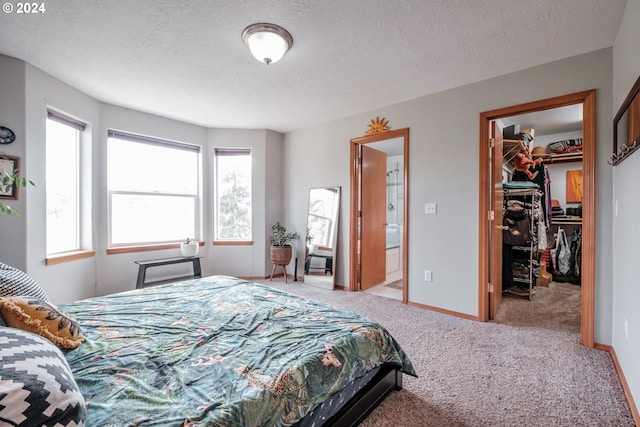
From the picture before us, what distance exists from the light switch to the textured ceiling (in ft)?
4.23

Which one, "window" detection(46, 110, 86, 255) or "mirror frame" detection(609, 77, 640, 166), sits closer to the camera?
"mirror frame" detection(609, 77, 640, 166)

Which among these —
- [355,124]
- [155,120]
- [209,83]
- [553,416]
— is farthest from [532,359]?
[155,120]

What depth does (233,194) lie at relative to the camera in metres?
4.78

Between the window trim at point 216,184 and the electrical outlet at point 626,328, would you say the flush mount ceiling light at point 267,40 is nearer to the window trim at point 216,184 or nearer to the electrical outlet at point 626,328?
the window trim at point 216,184

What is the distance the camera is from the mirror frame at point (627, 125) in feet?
5.32

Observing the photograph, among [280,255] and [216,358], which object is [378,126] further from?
[216,358]

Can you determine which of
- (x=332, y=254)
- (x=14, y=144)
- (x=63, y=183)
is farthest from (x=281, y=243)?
(x=14, y=144)

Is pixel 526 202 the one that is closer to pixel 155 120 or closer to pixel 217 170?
pixel 217 170

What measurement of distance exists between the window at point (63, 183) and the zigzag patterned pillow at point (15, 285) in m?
2.00

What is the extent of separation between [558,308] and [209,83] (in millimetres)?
4650

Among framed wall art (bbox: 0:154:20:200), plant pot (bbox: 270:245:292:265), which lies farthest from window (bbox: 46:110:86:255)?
plant pot (bbox: 270:245:292:265)

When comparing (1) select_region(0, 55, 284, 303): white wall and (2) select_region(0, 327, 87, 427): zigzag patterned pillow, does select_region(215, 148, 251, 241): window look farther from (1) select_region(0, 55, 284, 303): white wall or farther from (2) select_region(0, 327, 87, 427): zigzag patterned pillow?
(2) select_region(0, 327, 87, 427): zigzag patterned pillow

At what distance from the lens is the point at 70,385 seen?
2.68ft

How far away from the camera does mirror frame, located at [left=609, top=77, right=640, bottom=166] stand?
5.32 feet
